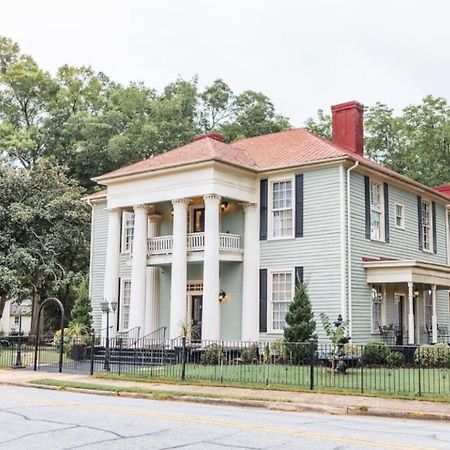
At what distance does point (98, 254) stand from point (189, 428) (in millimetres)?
21705

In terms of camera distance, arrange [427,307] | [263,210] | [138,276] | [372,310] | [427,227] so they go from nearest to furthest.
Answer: [372,310] < [263,210] < [138,276] < [427,307] < [427,227]

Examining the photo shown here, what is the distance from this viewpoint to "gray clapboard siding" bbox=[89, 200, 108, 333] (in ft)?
101

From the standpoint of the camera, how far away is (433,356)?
21609 mm

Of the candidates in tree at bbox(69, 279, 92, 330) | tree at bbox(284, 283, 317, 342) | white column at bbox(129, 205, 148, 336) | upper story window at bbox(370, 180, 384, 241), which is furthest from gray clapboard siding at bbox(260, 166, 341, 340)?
tree at bbox(69, 279, 92, 330)

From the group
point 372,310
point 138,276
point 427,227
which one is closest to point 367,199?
point 372,310

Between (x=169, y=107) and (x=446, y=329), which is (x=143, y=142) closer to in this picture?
(x=169, y=107)

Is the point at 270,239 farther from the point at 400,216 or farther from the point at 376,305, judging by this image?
the point at 400,216

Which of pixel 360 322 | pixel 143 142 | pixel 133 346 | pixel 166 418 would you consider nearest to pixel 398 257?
pixel 360 322

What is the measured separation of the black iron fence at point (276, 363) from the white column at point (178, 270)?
0.81m

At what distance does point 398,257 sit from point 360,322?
Answer: 4.42 m

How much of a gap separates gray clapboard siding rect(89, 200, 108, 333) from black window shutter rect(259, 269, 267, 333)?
847 cm

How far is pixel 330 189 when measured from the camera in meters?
24.3

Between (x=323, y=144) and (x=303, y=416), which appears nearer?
(x=303, y=416)

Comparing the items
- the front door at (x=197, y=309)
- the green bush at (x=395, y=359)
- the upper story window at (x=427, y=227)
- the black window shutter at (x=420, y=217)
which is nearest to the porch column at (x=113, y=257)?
the front door at (x=197, y=309)
